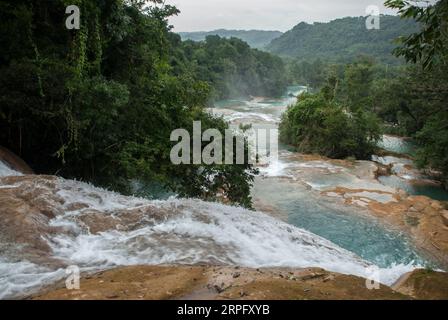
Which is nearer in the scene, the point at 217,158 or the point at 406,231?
the point at 217,158

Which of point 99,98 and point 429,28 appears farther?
point 99,98

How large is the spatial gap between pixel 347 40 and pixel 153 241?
7011 inches

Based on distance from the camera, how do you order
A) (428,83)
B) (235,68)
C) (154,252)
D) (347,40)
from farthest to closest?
1. (347,40)
2. (235,68)
3. (428,83)
4. (154,252)

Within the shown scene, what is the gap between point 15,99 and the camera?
7996 millimetres

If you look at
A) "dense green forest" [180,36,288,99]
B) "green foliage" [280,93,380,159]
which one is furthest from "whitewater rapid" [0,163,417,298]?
"dense green forest" [180,36,288,99]

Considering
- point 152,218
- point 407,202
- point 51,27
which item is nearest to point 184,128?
point 51,27

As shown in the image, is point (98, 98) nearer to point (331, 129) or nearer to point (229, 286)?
point (229, 286)

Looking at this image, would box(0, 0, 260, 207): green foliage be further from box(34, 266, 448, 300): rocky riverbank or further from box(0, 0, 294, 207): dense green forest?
box(34, 266, 448, 300): rocky riverbank

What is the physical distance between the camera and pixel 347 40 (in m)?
168

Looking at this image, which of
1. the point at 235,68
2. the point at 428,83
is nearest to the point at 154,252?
the point at 428,83

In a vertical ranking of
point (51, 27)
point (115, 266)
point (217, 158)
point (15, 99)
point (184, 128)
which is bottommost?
point (115, 266)

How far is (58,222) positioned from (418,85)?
19.3 m

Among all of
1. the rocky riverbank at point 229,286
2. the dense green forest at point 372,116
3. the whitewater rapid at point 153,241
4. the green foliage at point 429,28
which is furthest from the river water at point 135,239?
the dense green forest at point 372,116
